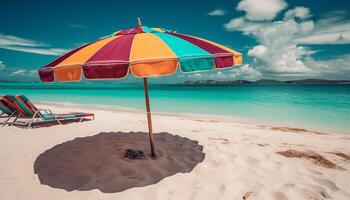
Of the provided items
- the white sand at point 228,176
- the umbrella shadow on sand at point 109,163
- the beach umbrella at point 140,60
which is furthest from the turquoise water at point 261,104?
the beach umbrella at point 140,60

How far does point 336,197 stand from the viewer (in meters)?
2.83

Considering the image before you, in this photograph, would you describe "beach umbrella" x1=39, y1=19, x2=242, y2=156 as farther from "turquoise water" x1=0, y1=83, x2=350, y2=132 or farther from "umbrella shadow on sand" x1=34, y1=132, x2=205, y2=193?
"turquoise water" x1=0, y1=83, x2=350, y2=132

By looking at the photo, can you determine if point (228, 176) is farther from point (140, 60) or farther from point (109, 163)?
point (140, 60)

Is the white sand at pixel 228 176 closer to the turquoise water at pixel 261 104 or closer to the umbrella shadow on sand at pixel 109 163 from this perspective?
the umbrella shadow on sand at pixel 109 163

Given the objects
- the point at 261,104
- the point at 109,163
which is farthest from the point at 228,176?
the point at 261,104

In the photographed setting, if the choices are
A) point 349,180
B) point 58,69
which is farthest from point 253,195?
point 58,69

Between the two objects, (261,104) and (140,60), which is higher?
(140,60)

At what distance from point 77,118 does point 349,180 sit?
7.83 meters

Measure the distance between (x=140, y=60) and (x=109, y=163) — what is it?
2413 mm

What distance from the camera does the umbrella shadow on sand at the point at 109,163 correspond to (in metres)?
3.21

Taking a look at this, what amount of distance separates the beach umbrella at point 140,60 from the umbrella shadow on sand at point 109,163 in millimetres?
1562

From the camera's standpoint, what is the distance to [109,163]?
386cm

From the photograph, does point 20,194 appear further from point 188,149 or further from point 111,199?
point 188,149

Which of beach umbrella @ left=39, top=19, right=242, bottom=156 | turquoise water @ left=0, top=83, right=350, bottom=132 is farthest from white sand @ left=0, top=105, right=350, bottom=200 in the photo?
turquoise water @ left=0, top=83, right=350, bottom=132
